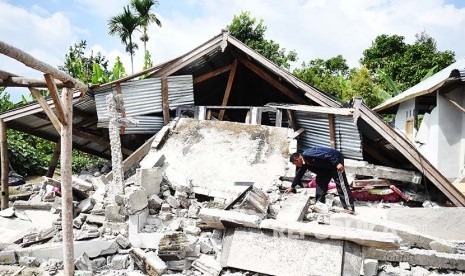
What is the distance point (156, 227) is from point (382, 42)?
86.4 ft

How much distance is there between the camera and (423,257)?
4.99 meters

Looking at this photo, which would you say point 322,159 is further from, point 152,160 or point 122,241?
point 122,241

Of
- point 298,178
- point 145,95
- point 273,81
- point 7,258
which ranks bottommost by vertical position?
point 7,258

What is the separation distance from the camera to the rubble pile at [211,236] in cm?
443

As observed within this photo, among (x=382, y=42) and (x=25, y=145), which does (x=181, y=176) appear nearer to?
(x=25, y=145)

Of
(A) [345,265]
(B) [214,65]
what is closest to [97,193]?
(A) [345,265]

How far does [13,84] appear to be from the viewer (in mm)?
4137

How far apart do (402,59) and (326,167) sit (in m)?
21.5

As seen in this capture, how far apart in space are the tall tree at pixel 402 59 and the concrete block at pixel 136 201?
18715 mm

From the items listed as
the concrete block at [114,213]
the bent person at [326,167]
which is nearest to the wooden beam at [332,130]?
the bent person at [326,167]

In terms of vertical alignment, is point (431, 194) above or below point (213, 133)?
below

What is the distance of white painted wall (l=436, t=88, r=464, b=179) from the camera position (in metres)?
11.5

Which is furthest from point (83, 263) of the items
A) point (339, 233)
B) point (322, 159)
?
point (322, 159)

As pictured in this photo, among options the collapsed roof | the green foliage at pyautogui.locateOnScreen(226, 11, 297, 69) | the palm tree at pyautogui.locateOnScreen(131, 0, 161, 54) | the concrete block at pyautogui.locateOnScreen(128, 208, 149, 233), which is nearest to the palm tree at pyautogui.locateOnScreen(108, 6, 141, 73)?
the palm tree at pyautogui.locateOnScreen(131, 0, 161, 54)
